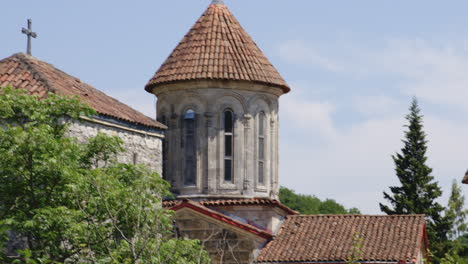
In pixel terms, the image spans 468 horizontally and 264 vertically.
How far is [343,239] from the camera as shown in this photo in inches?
1020

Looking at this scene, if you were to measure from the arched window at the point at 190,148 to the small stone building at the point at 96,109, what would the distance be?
5.35 m

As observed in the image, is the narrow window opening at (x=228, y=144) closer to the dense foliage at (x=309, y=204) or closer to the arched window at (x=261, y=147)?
the arched window at (x=261, y=147)

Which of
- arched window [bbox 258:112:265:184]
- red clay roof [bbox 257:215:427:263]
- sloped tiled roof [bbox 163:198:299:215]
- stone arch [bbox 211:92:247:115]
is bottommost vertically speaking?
red clay roof [bbox 257:215:427:263]

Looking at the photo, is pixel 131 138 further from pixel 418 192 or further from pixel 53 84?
pixel 418 192

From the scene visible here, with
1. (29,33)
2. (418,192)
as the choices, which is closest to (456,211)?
(418,192)

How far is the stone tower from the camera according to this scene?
27.5 meters

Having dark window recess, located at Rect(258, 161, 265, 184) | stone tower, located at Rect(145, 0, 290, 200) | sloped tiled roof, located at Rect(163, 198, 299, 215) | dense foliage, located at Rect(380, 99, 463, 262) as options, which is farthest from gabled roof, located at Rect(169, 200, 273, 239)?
dense foliage, located at Rect(380, 99, 463, 262)

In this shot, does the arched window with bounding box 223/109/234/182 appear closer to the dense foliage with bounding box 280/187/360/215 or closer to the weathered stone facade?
the weathered stone facade

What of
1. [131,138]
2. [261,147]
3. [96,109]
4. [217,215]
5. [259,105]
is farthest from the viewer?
[261,147]

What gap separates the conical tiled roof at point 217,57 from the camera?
27.6 metres

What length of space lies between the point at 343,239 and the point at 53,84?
9.16 metres

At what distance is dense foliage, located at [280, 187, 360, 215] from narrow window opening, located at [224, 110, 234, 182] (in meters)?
41.4

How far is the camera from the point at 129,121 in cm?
2109

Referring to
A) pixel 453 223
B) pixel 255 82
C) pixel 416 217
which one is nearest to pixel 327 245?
pixel 416 217
